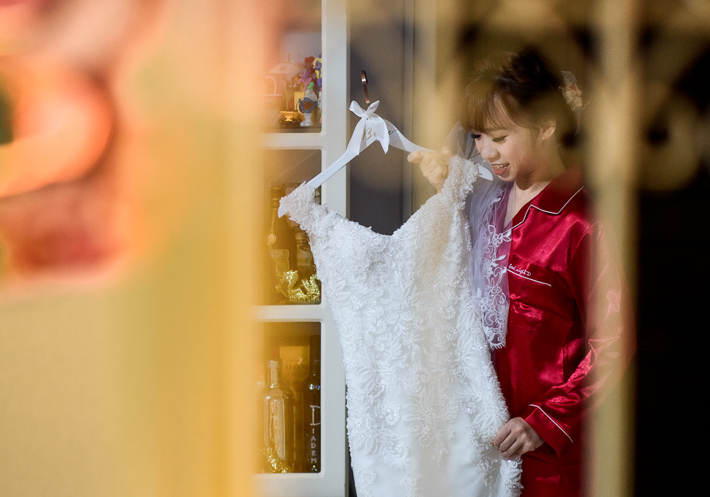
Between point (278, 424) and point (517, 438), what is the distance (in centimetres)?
33

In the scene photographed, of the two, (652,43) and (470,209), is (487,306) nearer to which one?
(470,209)

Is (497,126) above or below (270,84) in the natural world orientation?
below

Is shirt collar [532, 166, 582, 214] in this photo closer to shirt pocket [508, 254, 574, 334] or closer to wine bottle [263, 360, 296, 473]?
shirt pocket [508, 254, 574, 334]

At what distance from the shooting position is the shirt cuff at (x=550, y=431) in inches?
20.4

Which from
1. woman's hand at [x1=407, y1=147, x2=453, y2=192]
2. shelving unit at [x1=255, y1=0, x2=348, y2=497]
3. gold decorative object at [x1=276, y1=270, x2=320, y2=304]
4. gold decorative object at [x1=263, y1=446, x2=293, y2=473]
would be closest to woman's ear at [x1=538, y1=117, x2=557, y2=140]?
woman's hand at [x1=407, y1=147, x2=453, y2=192]

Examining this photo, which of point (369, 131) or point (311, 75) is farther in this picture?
point (311, 75)

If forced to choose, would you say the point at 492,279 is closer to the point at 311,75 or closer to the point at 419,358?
Answer: the point at 419,358

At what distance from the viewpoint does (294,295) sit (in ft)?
2.36

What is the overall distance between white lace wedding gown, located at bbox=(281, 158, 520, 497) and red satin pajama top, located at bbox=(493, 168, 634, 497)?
0.04 m

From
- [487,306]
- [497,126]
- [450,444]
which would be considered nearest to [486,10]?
[497,126]

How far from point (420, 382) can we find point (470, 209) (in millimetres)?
223

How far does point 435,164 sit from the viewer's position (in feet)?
1.86

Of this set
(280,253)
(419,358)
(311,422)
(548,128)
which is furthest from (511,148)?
(311,422)

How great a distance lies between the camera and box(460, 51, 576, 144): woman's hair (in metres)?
0.51
